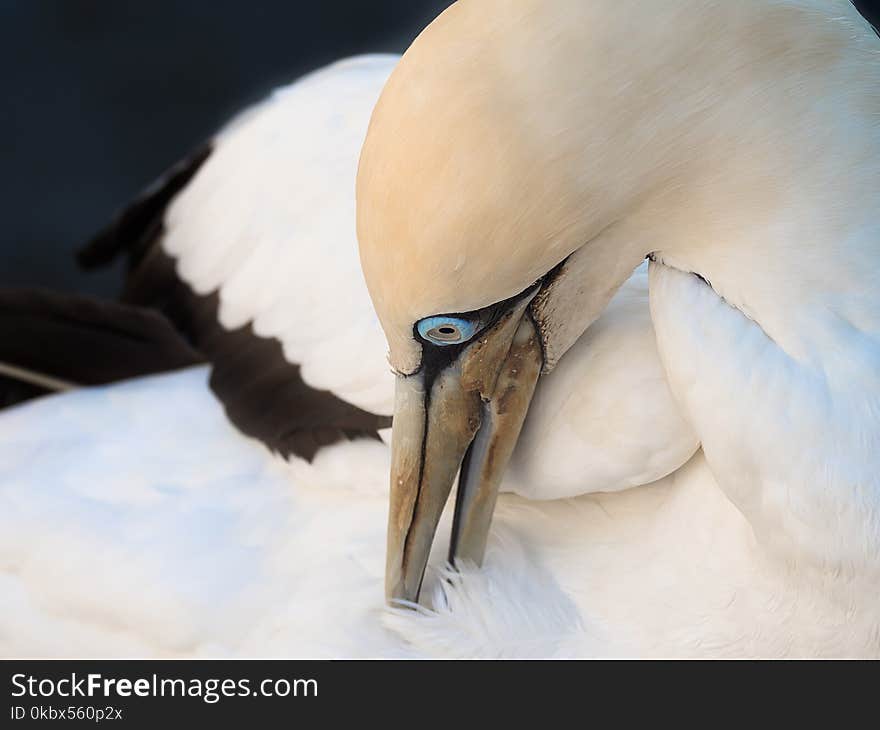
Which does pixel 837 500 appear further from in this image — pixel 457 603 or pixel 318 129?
pixel 318 129

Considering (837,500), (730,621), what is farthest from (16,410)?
(837,500)

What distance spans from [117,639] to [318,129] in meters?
1.16

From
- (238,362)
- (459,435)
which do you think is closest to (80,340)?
(238,362)

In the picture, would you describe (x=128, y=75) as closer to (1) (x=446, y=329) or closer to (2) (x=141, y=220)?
(2) (x=141, y=220)

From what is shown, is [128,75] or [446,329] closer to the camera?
[446,329]

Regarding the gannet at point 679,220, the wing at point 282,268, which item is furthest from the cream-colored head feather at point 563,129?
the wing at point 282,268

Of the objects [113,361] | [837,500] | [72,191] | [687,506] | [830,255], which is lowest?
[72,191]

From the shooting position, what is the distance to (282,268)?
Answer: 9.14ft

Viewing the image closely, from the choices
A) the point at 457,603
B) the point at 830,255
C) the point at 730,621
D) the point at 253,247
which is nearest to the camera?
the point at 830,255

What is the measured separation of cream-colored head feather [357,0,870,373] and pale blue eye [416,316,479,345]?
29mm

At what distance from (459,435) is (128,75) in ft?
10.7

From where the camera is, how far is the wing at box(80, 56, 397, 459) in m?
2.56

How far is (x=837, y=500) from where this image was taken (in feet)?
6.15
